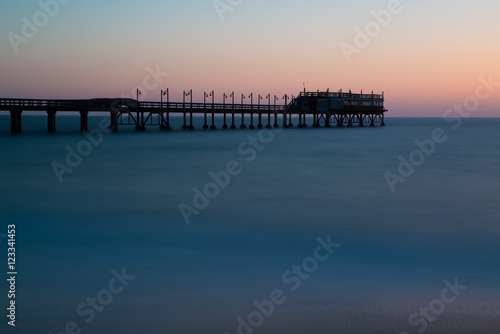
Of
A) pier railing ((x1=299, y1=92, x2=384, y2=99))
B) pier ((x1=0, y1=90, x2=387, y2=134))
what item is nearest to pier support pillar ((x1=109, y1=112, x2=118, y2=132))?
pier ((x1=0, y1=90, x2=387, y2=134))

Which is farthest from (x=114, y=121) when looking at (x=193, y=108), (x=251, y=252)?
(x=251, y=252)

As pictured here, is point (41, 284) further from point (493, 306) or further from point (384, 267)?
point (493, 306)

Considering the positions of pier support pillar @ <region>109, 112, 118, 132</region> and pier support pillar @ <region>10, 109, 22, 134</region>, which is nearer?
pier support pillar @ <region>10, 109, 22, 134</region>

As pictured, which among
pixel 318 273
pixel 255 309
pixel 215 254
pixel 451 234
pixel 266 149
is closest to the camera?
pixel 255 309

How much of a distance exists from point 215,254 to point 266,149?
98.6 feet

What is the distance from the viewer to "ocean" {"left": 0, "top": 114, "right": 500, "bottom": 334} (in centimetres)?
739

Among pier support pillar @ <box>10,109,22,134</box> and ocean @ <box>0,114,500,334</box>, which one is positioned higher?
pier support pillar @ <box>10,109,22,134</box>

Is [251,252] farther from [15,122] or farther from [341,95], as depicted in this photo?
[341,95]

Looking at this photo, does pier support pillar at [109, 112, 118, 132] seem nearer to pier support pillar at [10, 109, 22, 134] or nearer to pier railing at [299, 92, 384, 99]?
pier support pillar at [10, 109, 22, 134]

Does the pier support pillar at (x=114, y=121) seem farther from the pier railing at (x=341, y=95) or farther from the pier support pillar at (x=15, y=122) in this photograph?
the pier railing at (x=341, y=95)

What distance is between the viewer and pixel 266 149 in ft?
134

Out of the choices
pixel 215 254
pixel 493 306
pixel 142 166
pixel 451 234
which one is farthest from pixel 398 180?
pixel 493 306

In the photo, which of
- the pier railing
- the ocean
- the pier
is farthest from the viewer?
the pier railing

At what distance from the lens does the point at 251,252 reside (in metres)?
11.2
